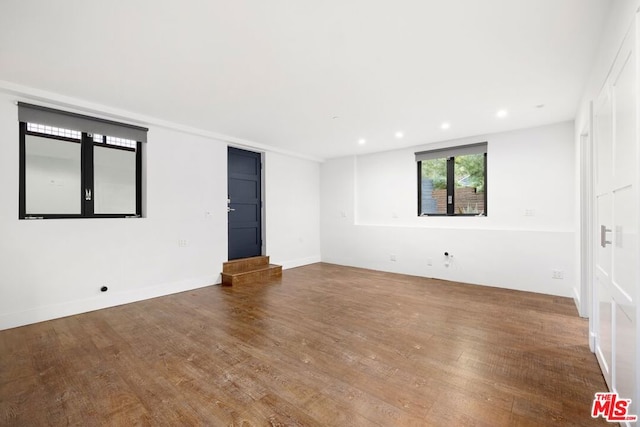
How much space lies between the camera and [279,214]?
6.25m

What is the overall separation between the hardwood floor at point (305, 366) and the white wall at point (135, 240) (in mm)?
380

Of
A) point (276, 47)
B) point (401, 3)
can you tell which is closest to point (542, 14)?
point (401, 3)

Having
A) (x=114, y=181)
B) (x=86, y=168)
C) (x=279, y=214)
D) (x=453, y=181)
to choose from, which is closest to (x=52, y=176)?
(x=86, y=168)

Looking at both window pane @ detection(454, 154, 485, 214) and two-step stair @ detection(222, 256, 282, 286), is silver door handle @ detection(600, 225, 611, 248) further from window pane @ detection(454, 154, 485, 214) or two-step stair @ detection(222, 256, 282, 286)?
two-step stair @ detection(222, 256, 282, 286)

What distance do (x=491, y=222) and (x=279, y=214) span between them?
4.02 metres

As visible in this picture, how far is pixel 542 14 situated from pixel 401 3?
994 millimetres

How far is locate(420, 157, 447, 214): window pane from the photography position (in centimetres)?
552

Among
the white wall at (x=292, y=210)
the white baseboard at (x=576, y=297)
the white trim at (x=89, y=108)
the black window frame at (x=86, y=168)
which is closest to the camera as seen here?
the white trim at (x=89, y=108)

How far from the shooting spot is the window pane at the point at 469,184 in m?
5.13

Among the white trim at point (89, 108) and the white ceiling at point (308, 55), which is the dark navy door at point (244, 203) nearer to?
the white trim at point (89, 108)

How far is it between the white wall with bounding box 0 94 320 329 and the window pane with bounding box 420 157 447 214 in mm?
2965

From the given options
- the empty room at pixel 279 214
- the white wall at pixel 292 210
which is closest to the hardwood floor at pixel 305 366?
the empty room at pixel 279 214

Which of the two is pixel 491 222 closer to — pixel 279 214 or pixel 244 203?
pixel 279 214

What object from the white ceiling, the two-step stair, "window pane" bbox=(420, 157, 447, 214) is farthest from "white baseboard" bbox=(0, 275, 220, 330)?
"window pane" bbox=(420, 157, 447, 214)
